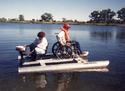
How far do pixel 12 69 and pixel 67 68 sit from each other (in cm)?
321

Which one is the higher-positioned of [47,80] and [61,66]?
[61,66]

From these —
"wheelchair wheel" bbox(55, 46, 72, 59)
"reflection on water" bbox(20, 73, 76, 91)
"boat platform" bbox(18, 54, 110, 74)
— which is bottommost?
"reflection on water" bbox(20, 73, 76, 91)

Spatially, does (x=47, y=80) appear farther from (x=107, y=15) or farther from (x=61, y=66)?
(x=107, y=15)

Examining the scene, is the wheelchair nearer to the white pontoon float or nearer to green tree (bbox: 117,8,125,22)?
the white pontoon float

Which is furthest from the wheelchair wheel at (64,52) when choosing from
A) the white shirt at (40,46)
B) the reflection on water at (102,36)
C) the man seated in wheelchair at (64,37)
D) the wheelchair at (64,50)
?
the reflection on water at (102,36)

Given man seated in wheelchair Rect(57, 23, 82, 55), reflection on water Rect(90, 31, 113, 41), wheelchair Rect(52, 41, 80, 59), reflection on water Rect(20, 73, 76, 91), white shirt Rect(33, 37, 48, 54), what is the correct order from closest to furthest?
reflection on water Rect(20, 73, 76, 91)
white shirt Rect(33, 37, 48, 54)
man seated in wheelchair Rect(57, 23, 82, 55)
wheelchair Rect(52, 41, 80, 59)
reflection on water Rect(90, 31, 113, 41)

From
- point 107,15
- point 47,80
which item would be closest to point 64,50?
point 47,80

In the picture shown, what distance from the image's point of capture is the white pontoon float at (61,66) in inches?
545

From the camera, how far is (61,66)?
14.3m

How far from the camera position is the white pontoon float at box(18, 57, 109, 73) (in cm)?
1384

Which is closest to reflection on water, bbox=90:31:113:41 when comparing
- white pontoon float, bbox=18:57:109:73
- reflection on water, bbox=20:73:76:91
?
white pontoon float, bbox=18:57:109:73

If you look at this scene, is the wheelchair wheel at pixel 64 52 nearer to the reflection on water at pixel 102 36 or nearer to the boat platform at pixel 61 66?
the boat platform at pixel 61 66

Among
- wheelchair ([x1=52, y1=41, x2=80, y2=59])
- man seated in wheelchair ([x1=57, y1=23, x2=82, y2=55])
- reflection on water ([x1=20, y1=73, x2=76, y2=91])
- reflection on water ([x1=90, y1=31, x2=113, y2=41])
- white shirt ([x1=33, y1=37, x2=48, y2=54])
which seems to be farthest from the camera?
reflection on water ([x1=90, y1=31, x2=113, y2=41])

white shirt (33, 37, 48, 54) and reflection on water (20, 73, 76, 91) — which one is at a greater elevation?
white shirt (33, 37, 48, 54)
